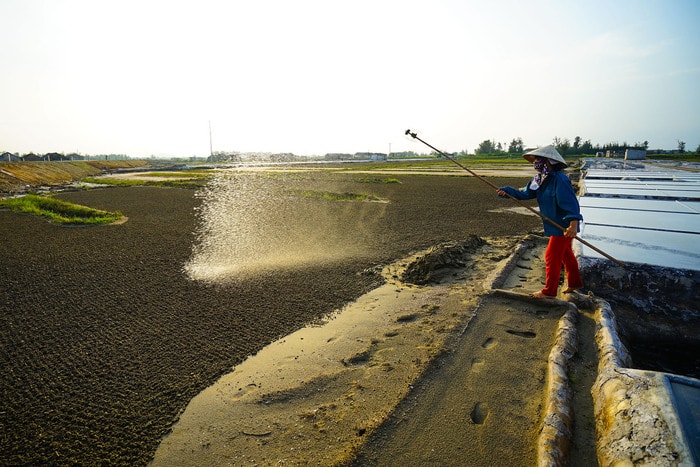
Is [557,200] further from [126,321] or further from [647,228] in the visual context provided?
[126,321]

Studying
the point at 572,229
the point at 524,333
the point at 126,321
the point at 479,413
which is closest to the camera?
the point at 479,413

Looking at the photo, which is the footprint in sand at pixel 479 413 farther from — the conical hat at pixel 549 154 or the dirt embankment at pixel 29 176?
the dirt embankment at pixel 29 176

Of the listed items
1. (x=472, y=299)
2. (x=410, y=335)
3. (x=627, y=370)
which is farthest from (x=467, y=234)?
(x=627, y=370)

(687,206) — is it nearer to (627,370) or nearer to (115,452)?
(627,370)

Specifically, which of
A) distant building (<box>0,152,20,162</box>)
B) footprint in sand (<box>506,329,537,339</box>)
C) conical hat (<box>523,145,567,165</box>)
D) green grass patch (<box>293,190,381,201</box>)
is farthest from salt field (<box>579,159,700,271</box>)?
distant building (<box>0,152,20,162</box>)

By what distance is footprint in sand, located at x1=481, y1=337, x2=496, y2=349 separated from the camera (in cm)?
393

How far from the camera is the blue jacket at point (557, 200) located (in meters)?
4.54

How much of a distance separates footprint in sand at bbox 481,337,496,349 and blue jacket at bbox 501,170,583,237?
1704 millimetres

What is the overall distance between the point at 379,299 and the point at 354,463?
131 inches

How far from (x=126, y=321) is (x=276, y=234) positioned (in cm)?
618

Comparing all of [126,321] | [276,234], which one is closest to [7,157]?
[276,234]

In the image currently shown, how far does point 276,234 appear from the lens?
36.0 feet

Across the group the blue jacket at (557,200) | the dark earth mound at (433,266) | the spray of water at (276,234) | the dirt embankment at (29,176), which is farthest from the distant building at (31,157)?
the blue jacket at (557,200)

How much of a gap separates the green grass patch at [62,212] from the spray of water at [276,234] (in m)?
3.40
